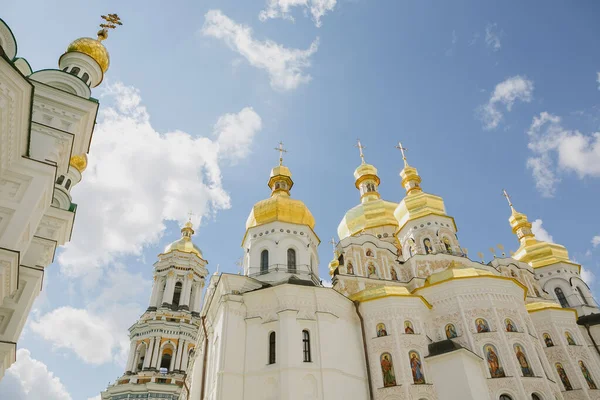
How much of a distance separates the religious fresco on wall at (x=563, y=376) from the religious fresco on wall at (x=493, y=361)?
417cm

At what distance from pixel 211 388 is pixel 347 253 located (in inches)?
426

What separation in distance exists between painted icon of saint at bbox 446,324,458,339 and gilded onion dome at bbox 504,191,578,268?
52.3ft

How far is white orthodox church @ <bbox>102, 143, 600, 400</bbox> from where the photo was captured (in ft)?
53.3

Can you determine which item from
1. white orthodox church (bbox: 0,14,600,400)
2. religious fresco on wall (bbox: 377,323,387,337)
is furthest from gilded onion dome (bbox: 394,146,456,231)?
religious fresco on wall (bbox: 377,323,387,337)

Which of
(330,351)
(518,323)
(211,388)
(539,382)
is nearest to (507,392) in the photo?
(539,382)

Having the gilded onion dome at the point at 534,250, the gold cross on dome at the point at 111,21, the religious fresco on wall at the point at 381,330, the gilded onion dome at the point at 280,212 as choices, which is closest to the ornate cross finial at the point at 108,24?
the gold cross on dome at the point at 111,21

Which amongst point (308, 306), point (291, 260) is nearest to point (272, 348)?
point (308, 306)

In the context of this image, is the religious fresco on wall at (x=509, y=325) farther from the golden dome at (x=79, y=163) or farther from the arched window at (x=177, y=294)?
the arched window at (x=177, y=294)

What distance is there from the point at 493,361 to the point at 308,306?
7.79 m

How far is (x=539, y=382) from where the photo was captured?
16.5 m

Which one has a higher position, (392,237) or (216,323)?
(392,237)

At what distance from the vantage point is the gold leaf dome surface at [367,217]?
31.0 metres

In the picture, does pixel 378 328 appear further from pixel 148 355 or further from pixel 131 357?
pixel 131 357

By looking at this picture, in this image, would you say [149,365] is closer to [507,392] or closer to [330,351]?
[330,351]
